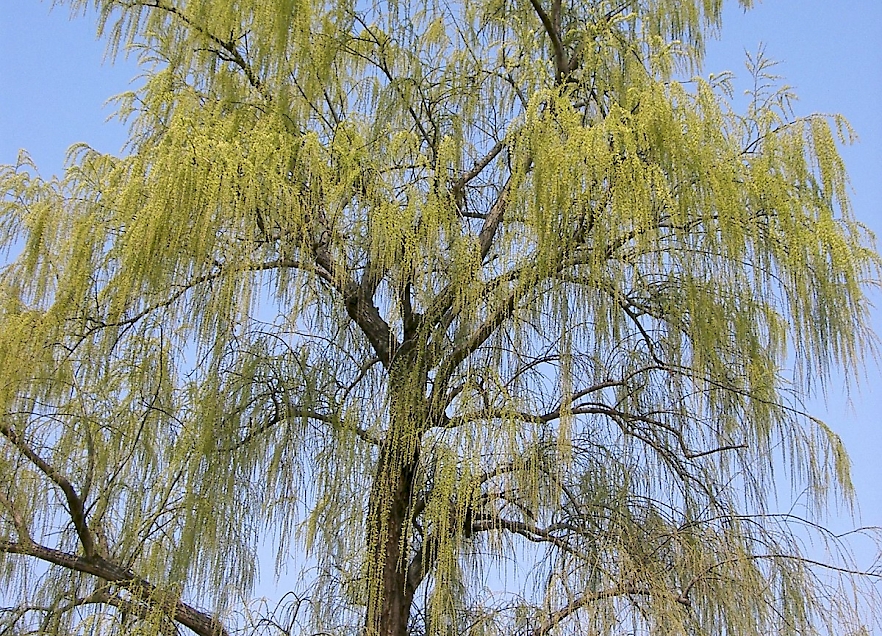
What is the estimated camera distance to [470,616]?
2438 millimetres

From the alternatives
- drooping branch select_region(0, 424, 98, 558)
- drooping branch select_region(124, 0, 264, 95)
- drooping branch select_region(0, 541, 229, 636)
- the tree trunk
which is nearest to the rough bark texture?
the tree trunk

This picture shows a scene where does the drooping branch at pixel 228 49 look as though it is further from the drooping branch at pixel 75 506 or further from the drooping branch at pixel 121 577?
the drooping branch at pixel 121 577

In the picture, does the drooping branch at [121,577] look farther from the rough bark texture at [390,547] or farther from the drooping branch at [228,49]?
the drooping branch at [228,49]

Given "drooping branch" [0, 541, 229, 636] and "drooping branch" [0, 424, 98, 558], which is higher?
"drooping branch" [0, 424, 98, 558]

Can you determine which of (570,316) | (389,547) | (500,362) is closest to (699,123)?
(570,316)

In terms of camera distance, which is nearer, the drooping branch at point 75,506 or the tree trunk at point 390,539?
the tree trunk at point 390,539

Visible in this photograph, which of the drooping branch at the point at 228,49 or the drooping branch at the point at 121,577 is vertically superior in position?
the drooping branch at the point at 228,49

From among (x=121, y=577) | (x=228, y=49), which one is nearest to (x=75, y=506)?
(x=121, y=577)

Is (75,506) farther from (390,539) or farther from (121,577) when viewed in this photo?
(390,539)

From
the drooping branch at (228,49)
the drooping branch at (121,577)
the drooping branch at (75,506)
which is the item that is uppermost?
the drooping branch at (228,49)

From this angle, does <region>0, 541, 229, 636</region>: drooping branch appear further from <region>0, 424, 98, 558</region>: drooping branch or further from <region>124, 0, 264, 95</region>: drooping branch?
<region>124, 0, 264, 95</region>: drooping branch

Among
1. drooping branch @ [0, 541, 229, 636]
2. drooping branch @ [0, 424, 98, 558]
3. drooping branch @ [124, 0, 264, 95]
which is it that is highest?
drooping branch @ [124, 0, 264, 95]

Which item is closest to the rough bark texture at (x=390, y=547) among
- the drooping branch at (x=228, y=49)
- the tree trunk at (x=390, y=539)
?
the tree trunk at (x=390, y=539)

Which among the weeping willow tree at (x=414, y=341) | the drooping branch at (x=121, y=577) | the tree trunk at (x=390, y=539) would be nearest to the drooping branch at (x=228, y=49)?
the weeping willow tree at (x=414, y=341)
